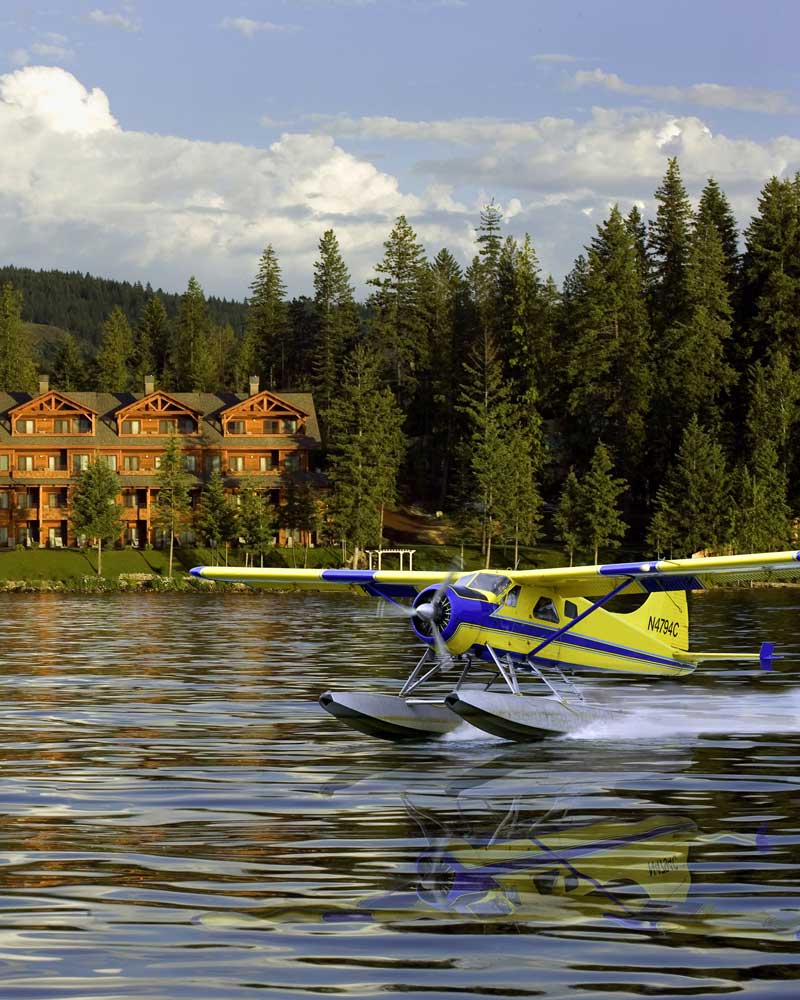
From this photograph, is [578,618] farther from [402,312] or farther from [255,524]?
[402,312]

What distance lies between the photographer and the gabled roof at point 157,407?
87812 mm

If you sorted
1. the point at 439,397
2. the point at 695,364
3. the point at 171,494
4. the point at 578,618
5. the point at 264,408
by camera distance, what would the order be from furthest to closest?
1. the point at 439,397
2. the point at 695,364
3. the point at 264,408
4. the point at 171,494
5. the point at 578,618

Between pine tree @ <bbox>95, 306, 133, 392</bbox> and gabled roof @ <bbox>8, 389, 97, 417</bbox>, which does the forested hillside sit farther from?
gabled roof @ <bbox>8, 389, 97, 417</bbox>

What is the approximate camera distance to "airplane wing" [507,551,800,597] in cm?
1656

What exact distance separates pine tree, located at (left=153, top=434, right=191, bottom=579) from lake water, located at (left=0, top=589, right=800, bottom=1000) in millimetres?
56355

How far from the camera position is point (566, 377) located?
314 feet

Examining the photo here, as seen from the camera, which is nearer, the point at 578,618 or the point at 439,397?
the point at 578,618

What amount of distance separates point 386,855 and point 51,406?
82.3 metres

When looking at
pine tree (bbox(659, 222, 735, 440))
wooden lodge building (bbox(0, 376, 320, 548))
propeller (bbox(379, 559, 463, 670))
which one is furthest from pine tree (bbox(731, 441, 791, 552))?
propeller (bbox(379, 559, 463, 670))

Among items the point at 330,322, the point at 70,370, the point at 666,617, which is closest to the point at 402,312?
the point at 330,322

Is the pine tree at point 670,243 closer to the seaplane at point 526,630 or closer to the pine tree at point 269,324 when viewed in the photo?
the pine tree at point 269,324

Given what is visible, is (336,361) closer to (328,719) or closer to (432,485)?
(432,485)

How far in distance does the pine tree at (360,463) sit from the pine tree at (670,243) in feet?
86.2

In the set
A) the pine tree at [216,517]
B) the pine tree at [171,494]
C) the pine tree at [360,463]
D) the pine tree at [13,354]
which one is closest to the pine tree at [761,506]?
the pine tree at [360,463]
